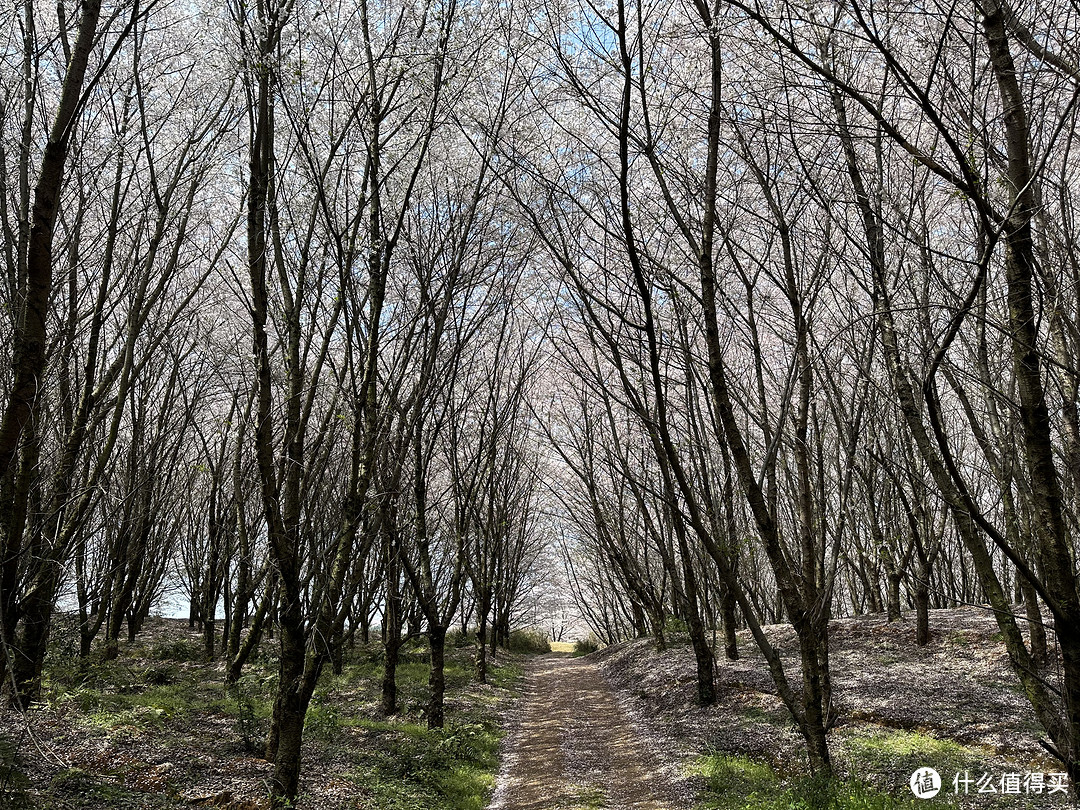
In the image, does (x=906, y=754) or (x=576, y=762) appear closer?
(x=906, y=754)

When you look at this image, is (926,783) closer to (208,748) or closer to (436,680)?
(436,680)

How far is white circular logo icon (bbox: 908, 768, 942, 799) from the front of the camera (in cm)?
695

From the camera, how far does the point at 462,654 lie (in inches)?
1017

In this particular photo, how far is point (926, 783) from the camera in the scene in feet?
23.7

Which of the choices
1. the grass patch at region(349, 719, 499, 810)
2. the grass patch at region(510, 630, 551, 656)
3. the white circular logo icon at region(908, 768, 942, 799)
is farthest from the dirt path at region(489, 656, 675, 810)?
the grass patch at region(510, 630, 551, 656)

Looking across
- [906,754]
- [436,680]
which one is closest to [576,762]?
[436,680]

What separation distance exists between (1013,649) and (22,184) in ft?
33.6

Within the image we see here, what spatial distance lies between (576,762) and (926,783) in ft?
17.7

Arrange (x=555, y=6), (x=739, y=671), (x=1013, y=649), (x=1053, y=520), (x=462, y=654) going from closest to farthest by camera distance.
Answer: (x=1053, y=520), (x=1013, y=649), (x=555, y=6), (x=739, y=671), (x=462, y=654)

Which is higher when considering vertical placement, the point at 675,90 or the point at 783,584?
the point at 675,90

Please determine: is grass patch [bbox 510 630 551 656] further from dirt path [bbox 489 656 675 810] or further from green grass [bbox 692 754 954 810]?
green grass [bbox 692 754 954 810]

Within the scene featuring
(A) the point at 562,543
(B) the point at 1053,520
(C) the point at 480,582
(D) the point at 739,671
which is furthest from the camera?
(A) the point at 562,543

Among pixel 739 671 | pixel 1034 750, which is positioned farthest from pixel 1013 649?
pixel 739 671

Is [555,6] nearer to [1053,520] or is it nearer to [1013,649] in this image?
[1053,520]
